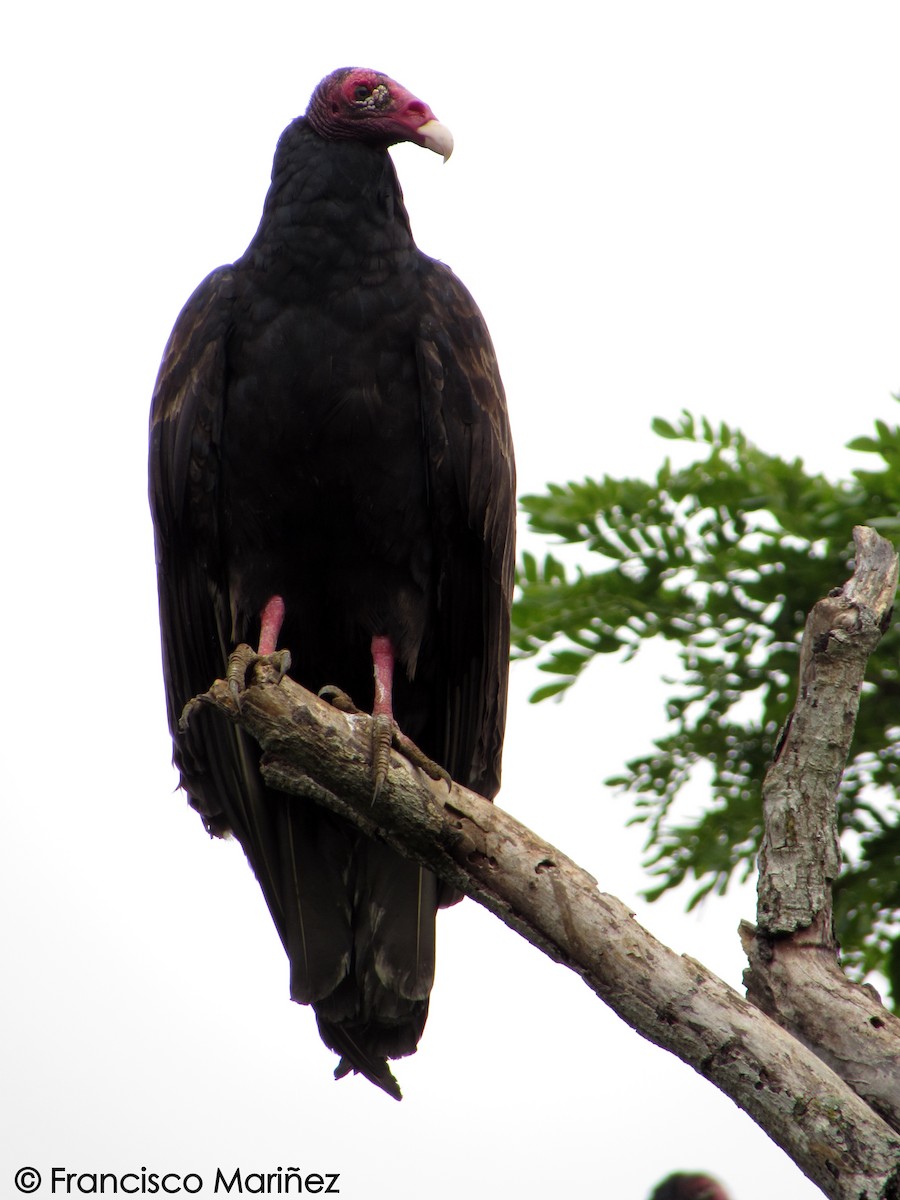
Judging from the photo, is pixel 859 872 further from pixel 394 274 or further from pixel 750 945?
pixel 394 274

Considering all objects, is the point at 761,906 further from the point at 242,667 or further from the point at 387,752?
the point at 242,667

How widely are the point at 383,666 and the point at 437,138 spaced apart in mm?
1535

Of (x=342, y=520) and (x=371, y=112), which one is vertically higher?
(x=371, y=112)

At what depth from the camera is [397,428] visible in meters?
3.85

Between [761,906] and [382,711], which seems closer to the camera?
[761,906]

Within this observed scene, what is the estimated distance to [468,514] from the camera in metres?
3.93

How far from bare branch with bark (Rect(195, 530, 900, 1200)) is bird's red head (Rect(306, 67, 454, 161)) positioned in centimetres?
177

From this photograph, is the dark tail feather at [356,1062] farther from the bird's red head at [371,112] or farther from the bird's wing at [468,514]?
the bird's red head at [371,112]

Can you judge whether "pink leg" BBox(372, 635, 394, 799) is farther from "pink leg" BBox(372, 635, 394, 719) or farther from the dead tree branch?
the dead tree branch

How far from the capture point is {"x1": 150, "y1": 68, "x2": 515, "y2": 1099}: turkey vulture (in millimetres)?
3844

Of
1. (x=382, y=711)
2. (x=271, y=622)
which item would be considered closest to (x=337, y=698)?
(x=382, y=711)

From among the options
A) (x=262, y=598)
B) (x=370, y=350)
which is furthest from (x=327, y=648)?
(x=370, y=350)

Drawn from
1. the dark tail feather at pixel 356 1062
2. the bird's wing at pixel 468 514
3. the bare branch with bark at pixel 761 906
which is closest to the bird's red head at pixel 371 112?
the bird's wing at pixel 468 514

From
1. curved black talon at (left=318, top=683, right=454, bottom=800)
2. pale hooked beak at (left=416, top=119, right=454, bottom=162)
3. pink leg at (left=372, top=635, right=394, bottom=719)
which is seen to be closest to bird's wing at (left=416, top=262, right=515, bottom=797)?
pink leg at (left=372, top=635, right=394, bottom=719)
